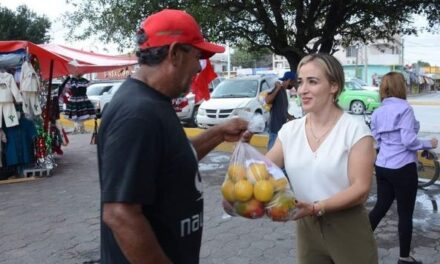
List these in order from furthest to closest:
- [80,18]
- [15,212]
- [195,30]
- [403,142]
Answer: [80,18], [15,212], [403,142], [195,30]

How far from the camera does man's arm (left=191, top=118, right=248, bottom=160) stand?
8.48ft

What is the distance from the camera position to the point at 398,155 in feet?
13.6

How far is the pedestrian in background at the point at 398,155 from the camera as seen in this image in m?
4.12

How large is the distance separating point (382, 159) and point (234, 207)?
2.37 meters

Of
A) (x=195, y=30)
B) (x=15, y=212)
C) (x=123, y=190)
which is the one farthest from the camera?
(x=15, y=212)

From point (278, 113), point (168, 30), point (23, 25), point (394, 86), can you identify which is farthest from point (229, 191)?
point (23, 25)

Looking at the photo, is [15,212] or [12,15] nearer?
[15,212]

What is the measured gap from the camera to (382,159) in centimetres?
426

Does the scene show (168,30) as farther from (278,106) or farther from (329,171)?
Result: (278,106)

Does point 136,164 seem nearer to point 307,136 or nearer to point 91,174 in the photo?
point 307,136

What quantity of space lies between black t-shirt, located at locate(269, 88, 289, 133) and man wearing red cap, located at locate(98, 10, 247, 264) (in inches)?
226

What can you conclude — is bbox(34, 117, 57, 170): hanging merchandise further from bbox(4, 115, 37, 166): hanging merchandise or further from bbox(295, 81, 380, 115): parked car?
bbox(295, 81, 380, 115): parked car

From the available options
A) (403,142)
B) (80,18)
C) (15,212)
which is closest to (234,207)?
(403,142)

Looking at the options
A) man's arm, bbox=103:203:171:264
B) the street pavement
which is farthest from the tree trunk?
man's arm, bbox=103:203:171:264
